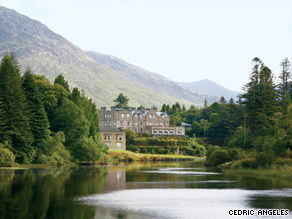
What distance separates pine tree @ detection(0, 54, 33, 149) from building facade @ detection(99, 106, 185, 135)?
341 feet

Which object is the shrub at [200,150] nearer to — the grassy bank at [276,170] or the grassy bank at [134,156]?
the grassy bank at [134,156]

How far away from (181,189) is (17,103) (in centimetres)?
3860

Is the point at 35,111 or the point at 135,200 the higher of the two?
the point at 35,111

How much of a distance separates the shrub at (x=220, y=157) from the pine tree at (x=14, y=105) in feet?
98.1

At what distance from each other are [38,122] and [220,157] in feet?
99.2

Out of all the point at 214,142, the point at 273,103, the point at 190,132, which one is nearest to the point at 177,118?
the point at 190,132

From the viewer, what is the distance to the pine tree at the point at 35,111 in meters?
71.6

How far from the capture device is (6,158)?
61188 mm

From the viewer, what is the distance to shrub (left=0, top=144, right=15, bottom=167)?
60.6 meters

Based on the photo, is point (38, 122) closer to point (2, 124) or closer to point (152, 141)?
point (2, 124)

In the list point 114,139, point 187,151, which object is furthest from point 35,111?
point 187,151

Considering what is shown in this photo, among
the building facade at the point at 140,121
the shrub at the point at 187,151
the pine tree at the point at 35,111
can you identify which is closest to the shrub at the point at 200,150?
the shrub at the point at 187,151

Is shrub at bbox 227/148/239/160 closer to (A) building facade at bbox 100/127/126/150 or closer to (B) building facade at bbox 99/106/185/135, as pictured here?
(A) building facade at bbox 100/127/126/150

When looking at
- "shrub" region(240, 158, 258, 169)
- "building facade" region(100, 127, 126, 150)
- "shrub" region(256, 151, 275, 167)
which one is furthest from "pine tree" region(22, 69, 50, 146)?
"building facade" region(100, 127, 126, 150)
